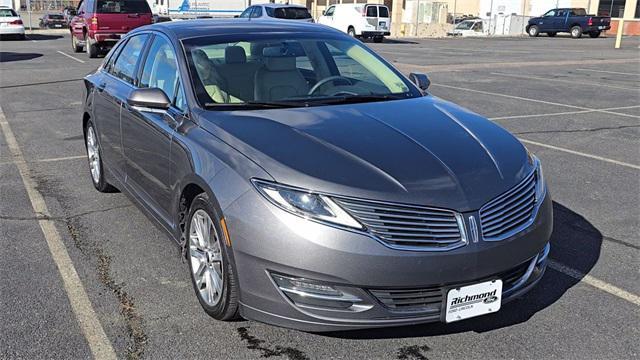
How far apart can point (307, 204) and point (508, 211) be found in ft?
3.36

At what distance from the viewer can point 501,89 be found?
13.7m

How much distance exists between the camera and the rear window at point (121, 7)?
2014 centimetres

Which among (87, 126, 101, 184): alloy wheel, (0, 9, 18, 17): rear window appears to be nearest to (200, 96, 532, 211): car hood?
(87, 126, 101, 184): alloy wheel

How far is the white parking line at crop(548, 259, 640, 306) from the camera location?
12.5 feet

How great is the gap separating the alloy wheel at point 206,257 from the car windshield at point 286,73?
81 cm

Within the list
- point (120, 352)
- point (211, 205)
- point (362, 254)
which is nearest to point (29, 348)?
point (120, 352)

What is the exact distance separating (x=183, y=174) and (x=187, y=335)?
0.92m

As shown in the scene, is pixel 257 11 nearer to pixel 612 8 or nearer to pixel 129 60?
pixel 129 60

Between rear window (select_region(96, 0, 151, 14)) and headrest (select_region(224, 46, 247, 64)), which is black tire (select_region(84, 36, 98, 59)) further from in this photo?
headrest (select_region(224, 46, 247, 64))

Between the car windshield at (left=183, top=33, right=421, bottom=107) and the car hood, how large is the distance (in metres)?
0.24

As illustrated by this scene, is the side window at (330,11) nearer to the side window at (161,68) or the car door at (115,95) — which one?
the car door at (115,95)

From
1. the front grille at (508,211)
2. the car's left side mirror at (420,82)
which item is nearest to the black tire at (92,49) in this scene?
the car's left side mirror at (420,82)

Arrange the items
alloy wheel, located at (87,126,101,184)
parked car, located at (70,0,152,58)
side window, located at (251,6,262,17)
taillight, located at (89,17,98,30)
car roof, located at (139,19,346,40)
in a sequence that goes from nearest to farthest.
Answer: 1. car roof, located at (139,19,346,40)
2. alloy wheel, located at (87,126,101,184)
3. taillight, located at (89,17,98,30)
4. parked car, located at (70,0,152,58)
5. side window, located at (251,6,262,17)

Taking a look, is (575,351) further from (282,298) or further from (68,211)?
(68,211)
